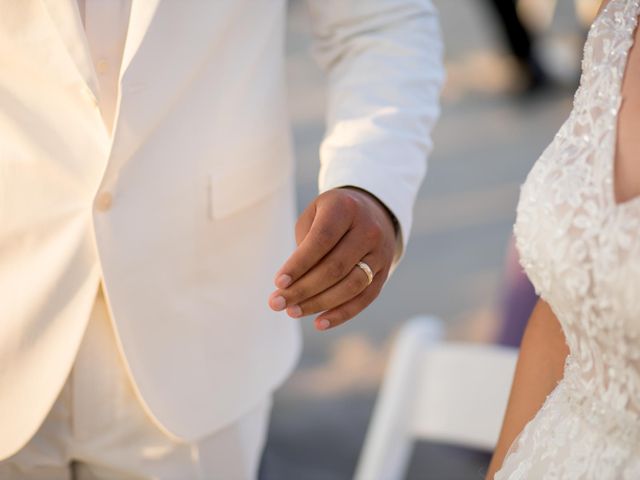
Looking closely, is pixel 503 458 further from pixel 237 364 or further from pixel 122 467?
pixel 122 467

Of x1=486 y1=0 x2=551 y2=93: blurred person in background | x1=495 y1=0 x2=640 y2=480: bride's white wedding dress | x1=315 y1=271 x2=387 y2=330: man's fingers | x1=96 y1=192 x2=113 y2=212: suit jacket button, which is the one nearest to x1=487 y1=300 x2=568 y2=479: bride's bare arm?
x1=495 y1=0 x2=640 y2=480: bride's white wedding dress

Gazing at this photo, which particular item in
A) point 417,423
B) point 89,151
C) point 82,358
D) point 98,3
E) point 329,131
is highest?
point 98,3

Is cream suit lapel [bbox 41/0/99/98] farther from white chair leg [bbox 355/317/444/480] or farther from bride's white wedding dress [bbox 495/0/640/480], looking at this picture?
white chair leg [bbox 355/317/444/480]

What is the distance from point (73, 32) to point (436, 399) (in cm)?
103

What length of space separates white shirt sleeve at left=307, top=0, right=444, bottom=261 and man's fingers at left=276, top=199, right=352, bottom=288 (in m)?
0.16

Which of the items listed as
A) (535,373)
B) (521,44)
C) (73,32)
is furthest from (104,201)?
(521,44)

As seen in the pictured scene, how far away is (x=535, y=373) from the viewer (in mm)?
1306

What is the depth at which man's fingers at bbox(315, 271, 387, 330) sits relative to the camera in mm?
1257

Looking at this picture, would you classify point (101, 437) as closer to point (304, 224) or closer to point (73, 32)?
point (304, 224)

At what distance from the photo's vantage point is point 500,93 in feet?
21.4

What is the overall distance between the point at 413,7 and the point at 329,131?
0.79 feet

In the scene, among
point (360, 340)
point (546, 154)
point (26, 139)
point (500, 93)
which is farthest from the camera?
point (500, 93)

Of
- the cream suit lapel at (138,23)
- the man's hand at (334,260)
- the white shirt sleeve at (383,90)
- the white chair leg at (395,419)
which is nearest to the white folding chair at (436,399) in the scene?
the white chair leg at (395,419)

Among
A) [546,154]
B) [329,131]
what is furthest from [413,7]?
[546,154]
